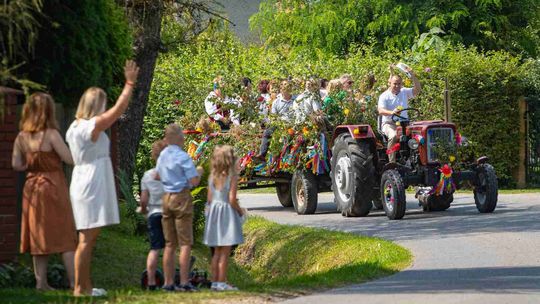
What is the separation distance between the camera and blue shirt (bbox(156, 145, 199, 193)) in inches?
484

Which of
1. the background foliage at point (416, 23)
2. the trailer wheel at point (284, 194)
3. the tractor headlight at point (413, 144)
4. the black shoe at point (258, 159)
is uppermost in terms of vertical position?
the background foliage at point (416, 23)

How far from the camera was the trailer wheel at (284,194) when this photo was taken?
23.2 meters

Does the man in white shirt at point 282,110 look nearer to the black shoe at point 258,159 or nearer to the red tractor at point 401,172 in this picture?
the black shoe at point 258,159

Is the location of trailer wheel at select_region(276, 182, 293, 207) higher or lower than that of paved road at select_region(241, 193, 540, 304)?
higher

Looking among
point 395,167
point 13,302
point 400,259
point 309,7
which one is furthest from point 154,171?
point 309,7

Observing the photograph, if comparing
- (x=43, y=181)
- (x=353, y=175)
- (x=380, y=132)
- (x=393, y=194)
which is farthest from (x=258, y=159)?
(x=43, y=181)

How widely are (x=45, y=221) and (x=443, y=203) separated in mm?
9804

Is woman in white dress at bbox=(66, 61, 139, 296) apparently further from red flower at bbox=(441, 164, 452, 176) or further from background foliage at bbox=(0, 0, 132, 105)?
red flower at bbox=(441, 164, 452, 176)

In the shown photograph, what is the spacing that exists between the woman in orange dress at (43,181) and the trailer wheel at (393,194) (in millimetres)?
7634

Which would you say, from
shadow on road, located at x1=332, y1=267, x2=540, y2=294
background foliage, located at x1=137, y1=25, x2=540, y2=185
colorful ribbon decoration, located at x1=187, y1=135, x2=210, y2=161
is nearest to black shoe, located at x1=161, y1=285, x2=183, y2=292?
shadow on road, located at x1=332, y1=267, x2=540, y2=294

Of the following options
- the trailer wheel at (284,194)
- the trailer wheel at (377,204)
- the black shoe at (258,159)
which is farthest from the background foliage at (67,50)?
the trailer wheel at (284,194)

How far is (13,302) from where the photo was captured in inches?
450

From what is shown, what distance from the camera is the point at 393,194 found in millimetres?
19219

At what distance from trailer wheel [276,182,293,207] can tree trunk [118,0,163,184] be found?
145 inches
